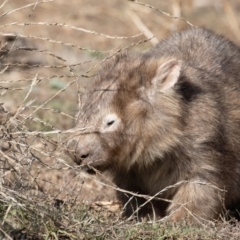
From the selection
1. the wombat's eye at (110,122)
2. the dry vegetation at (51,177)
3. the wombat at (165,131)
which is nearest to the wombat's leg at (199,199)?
the wombat at (165,131)

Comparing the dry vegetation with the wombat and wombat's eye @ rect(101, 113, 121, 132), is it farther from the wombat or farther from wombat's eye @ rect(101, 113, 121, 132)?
wombat's eye @ rect(101, 113, 121, 132)

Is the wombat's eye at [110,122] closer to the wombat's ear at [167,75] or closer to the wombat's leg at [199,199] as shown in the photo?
the wombat's ear at [167,75]

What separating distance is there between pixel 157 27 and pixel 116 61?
23.9ft

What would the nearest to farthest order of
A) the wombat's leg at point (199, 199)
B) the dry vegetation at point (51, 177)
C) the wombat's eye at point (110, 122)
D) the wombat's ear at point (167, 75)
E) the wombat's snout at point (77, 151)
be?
the dry vegetation at point (51, 177) < the wombat's snout at point (77, 151) < the wombat's eye at point (110, 122) < the wombat's ear at point (167, 75) < the wombat's leg at point (199, 199)

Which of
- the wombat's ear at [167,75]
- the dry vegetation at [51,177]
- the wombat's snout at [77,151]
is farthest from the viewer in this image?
the wombat's ear at [167,75]

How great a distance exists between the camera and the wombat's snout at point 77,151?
6027mm

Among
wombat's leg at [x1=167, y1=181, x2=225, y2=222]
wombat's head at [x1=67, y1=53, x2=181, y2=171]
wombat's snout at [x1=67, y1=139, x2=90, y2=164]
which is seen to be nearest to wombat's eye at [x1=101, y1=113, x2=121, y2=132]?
wombat's head at [x1=67, y1=53, x2=181, y2=171]

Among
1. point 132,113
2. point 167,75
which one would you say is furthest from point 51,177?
point 167,75

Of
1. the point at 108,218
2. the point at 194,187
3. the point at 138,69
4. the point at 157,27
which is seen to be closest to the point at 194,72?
the point at 138,69

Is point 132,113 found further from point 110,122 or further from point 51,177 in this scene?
point 51,177

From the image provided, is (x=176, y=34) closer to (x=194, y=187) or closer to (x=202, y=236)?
(x=194, y=187)

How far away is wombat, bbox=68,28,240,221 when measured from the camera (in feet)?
20.9

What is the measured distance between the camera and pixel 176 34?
7.88 m

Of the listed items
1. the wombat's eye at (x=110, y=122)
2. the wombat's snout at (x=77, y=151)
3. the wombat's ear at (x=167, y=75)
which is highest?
the wombat's ear at (x=167, y=75)
